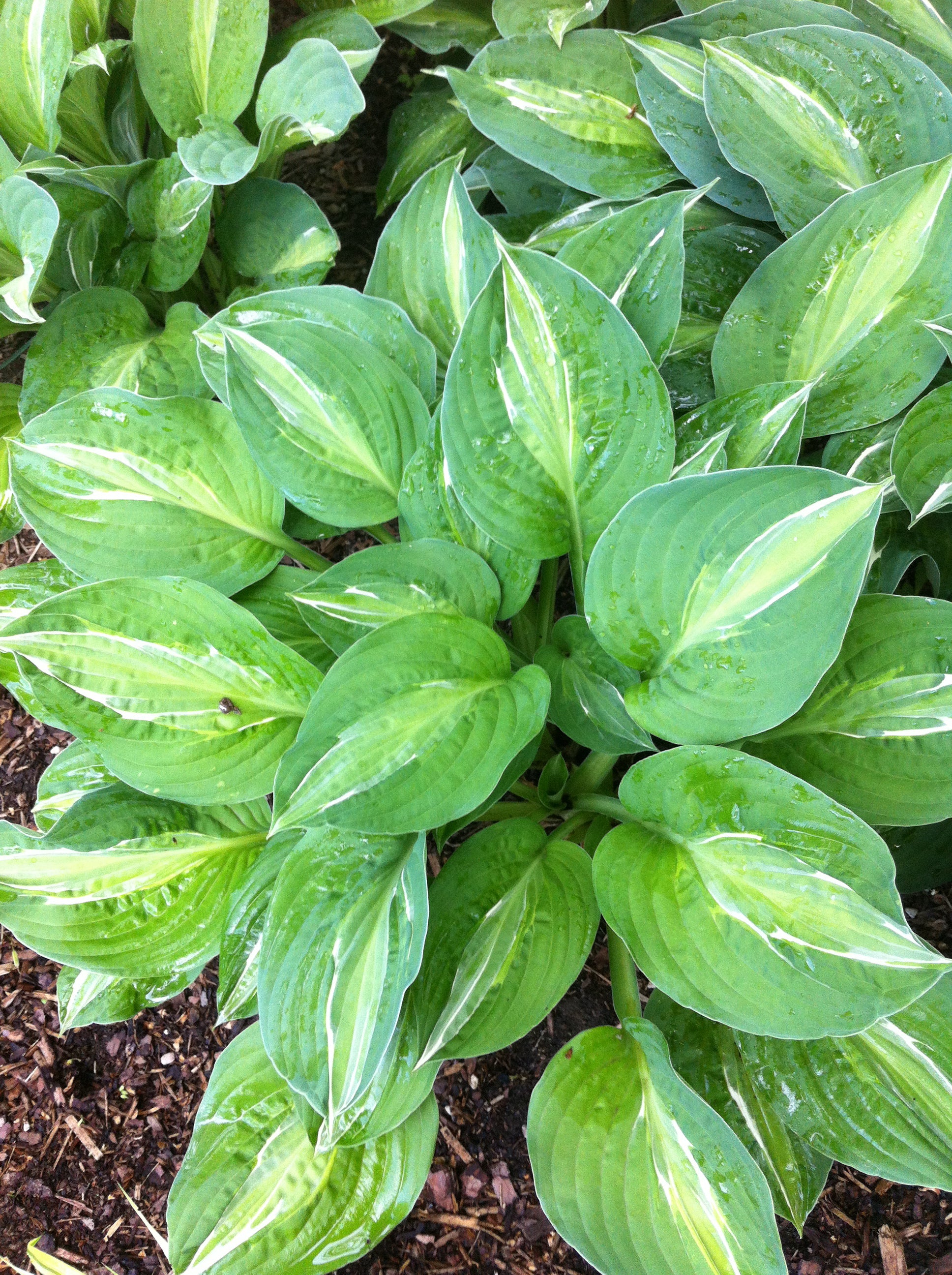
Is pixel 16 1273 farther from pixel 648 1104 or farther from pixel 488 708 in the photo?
pixel 488 708

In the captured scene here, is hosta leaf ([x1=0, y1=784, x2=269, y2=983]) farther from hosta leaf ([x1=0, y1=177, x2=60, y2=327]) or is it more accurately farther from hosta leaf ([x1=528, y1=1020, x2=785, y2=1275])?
hosta leaf ([x1=0, y1=177, x2=60, y2=327])

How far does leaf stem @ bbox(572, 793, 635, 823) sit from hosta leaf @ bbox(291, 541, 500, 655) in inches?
12.8

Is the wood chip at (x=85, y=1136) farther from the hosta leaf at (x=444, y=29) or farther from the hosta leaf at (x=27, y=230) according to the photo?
the hosta leaf at (x=444, y=29)

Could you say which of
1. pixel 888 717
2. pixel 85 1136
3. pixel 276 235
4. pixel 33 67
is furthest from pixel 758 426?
pixel 85 1136

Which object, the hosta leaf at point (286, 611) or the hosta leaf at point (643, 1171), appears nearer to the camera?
the hosta leaf at point (643, 1171)

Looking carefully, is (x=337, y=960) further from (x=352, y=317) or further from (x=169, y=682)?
(x=352, y=317)

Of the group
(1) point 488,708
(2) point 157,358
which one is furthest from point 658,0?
(1) point 488,708

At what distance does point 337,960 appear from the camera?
2.93 ft

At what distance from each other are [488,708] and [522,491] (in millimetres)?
259

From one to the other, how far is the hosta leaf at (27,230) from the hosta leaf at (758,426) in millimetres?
851

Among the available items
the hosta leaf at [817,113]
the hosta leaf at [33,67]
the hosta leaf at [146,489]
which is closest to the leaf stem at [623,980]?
the hosta leaf at [146,489]

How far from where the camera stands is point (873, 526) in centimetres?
74

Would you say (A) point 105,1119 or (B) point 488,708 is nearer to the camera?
(B) point 488,708

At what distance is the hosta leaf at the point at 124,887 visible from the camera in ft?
3.27
